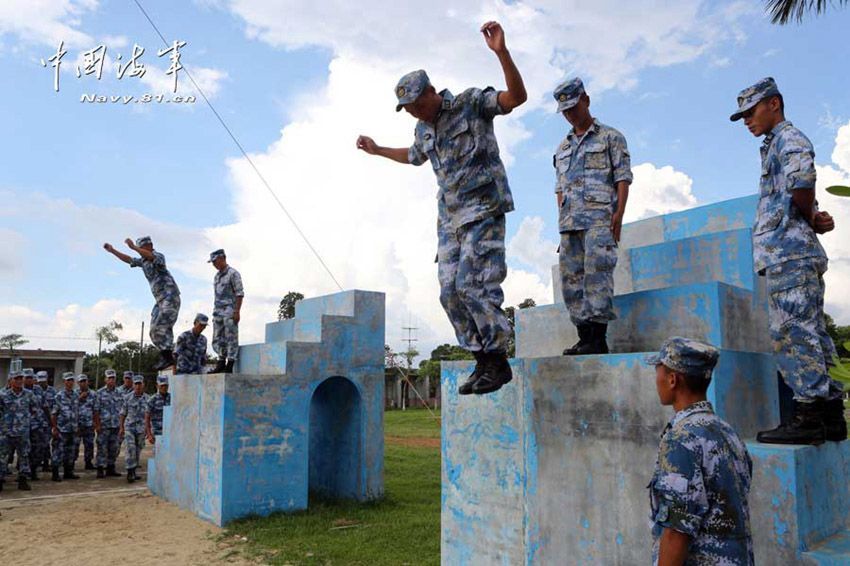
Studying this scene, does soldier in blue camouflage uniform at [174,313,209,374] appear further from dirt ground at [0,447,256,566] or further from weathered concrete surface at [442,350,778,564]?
weathered concrete surface at [442,350,778,564]

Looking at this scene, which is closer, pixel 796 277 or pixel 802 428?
pixel 802 428

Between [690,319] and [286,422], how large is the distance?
6.02 meters

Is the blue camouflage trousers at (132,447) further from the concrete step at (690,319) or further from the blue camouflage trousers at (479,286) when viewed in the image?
the blue camouflage trousers at (479,286)

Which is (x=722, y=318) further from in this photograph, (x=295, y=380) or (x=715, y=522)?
(x=295, y=380)

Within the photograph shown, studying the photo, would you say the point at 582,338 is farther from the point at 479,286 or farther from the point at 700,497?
the point at 700,497

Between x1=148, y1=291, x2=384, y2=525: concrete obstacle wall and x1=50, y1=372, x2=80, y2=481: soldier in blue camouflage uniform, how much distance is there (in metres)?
2.77

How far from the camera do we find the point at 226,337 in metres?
9.37

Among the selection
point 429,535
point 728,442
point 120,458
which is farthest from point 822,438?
point 120,458

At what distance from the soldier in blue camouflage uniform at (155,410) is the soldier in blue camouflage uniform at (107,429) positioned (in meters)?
0.70

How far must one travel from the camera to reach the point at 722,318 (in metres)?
3.45

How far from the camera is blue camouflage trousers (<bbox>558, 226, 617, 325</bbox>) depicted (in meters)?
3.78

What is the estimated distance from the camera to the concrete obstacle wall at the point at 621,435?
2906mm

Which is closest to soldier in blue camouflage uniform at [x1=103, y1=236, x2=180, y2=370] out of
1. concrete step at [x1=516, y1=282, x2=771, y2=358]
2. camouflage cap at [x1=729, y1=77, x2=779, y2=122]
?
concrete step at [x1=516, y1=282, x2=771, y2=358]

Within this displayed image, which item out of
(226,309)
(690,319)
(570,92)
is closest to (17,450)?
(226,309)
